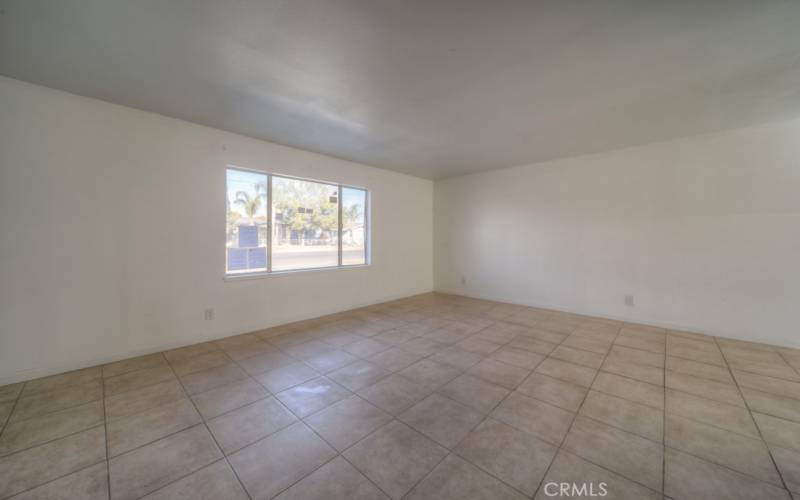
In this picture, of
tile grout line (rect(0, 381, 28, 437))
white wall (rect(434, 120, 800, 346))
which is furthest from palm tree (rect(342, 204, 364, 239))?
tile grout line (rect(0, 381, 28, 437))

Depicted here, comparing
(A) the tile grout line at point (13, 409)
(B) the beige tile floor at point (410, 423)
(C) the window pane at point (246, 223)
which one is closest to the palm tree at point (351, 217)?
(C) the window pane at point (246, 223)

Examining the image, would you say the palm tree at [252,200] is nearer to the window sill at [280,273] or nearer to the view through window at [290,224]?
the view through window at [290,224]

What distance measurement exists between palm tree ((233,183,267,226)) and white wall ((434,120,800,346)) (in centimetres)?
416

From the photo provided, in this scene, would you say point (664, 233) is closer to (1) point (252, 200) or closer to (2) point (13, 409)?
(1) point (252, 200)

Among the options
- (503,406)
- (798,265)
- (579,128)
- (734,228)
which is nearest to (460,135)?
(579,128)

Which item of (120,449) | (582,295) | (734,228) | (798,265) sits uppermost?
(734,228)

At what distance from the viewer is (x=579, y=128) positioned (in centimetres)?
357

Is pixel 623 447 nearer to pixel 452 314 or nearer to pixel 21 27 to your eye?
pixel 452 314

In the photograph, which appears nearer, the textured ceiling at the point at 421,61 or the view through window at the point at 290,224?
the textured ceiling at the point at 421,61

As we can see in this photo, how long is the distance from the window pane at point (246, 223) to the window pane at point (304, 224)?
0.54ft

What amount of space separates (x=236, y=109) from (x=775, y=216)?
6368 millimetres

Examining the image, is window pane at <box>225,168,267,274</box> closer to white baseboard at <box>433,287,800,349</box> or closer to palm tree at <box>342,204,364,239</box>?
palm tree at <box>342,204,364,239</box>

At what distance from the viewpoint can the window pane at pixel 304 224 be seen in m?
4.30

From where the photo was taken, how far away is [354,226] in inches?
212
